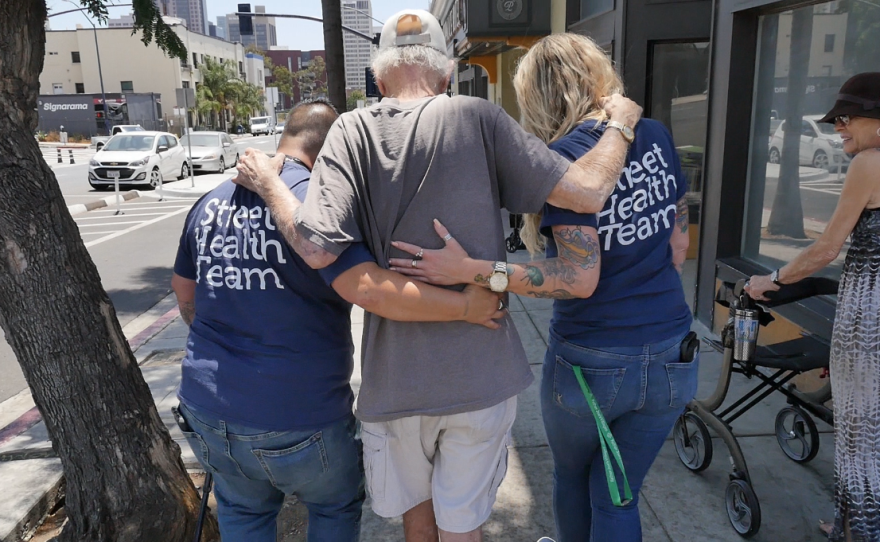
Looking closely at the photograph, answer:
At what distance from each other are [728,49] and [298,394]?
14.4ft

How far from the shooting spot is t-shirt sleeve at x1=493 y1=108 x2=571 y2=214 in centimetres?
179

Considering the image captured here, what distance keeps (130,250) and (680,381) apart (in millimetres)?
10484

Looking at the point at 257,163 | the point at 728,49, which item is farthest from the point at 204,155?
the point at 257,163

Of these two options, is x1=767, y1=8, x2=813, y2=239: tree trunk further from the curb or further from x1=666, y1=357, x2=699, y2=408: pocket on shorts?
the curb

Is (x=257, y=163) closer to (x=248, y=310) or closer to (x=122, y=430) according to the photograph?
(x=248, y=310)

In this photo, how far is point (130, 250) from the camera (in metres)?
11.1

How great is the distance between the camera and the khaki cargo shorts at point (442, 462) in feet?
6.19

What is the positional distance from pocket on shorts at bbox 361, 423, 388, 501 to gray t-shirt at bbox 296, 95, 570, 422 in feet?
0.34

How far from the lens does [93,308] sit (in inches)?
110

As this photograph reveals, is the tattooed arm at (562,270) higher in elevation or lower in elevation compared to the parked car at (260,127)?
higher

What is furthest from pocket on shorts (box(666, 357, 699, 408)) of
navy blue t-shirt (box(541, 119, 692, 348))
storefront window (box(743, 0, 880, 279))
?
storefront window (box(743, 0, 880, 279))

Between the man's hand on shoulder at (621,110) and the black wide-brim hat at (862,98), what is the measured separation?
89 cm

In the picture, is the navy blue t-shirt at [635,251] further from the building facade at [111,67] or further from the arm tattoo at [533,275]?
the building facade at [111,67]

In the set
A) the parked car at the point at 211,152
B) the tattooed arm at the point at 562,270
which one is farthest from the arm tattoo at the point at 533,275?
the parked car at the point at 211,152
